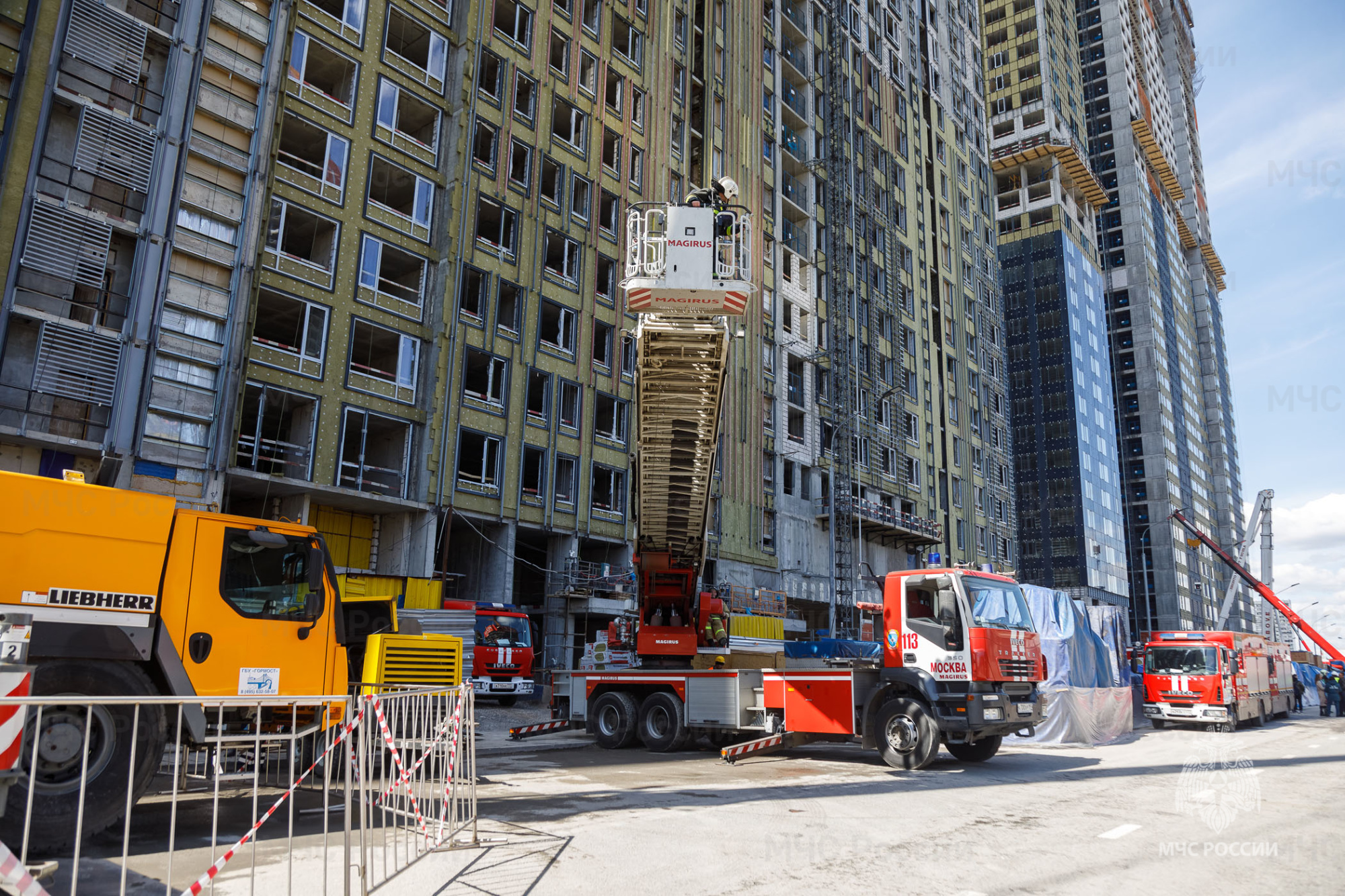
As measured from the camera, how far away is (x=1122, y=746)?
19016mm

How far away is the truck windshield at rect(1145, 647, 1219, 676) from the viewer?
2392 centimetres

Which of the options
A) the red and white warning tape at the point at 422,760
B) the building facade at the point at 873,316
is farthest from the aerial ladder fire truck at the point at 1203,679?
the red and white warning tape at the point at 422,760

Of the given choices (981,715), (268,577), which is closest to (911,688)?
(981,715)

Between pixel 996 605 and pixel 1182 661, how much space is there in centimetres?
1487

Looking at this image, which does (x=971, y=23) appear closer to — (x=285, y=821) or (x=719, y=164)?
(x=719, y=164)

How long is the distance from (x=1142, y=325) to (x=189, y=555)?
117166 mm

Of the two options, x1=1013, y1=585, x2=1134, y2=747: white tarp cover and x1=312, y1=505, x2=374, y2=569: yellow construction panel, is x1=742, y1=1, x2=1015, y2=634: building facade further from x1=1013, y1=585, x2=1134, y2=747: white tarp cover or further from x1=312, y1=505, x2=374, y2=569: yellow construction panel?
x1=1013, y1=585, x2=1134, y2=747: white tarp cover

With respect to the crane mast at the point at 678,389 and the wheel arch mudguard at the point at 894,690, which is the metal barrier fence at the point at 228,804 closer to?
the crane mast at the point at 678,389

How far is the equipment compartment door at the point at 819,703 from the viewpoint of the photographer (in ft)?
44.0

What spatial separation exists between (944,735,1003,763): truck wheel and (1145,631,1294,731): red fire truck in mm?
13151

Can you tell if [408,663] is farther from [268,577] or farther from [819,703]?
[819,703]

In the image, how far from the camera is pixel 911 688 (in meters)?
13.3

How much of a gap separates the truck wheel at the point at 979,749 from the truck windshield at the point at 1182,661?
44.3ft

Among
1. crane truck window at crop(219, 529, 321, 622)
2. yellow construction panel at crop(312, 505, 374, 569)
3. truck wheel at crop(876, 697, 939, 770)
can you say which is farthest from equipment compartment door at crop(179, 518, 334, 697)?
yellow construction panel at crop(312, 505, 374, 569)
